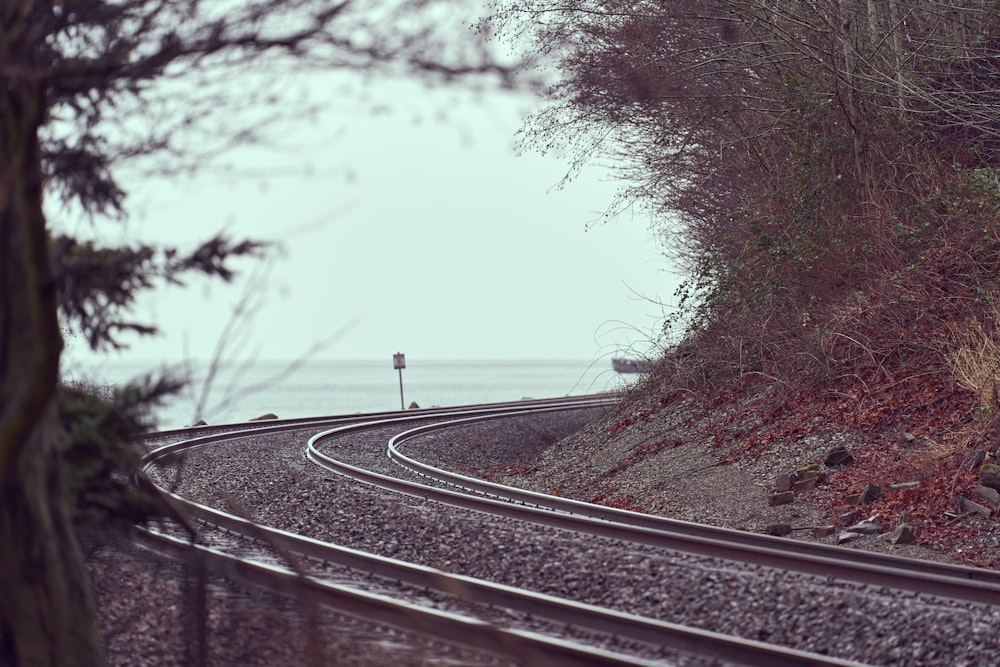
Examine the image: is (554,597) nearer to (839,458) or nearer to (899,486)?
(899,486)

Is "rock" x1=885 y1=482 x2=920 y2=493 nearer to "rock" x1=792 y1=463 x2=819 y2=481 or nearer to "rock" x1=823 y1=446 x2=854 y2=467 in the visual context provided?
"rock" x1=792 y1=463 x2=819 y2=481

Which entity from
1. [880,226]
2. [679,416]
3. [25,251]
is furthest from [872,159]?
[25,251]

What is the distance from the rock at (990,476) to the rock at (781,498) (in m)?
1.98

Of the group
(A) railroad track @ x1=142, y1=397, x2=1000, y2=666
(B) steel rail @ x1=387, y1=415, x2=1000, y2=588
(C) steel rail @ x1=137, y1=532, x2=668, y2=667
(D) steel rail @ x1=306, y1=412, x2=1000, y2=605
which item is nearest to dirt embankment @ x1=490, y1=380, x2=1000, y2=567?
(B) steel rail @ x1=387, y1=415, x2=1000, y2=588

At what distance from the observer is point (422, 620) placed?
19.6 ft

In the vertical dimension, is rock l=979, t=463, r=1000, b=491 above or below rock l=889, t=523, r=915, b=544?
above

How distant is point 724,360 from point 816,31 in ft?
17.2

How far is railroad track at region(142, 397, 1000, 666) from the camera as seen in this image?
18.2ft

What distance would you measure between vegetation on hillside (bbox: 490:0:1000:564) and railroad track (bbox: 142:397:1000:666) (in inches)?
134

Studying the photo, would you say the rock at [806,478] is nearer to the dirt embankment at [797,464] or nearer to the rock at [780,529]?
the dirt embankment at [797,464]

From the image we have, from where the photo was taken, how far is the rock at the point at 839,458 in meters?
11.7

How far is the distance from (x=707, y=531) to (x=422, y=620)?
13.2 feet

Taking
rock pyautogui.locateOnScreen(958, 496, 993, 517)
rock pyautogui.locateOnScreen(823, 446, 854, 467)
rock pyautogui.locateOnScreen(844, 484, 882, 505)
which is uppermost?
rock pyautogui.locateOnScreen(823, 446, 854, 467)

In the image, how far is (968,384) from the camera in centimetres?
1148
